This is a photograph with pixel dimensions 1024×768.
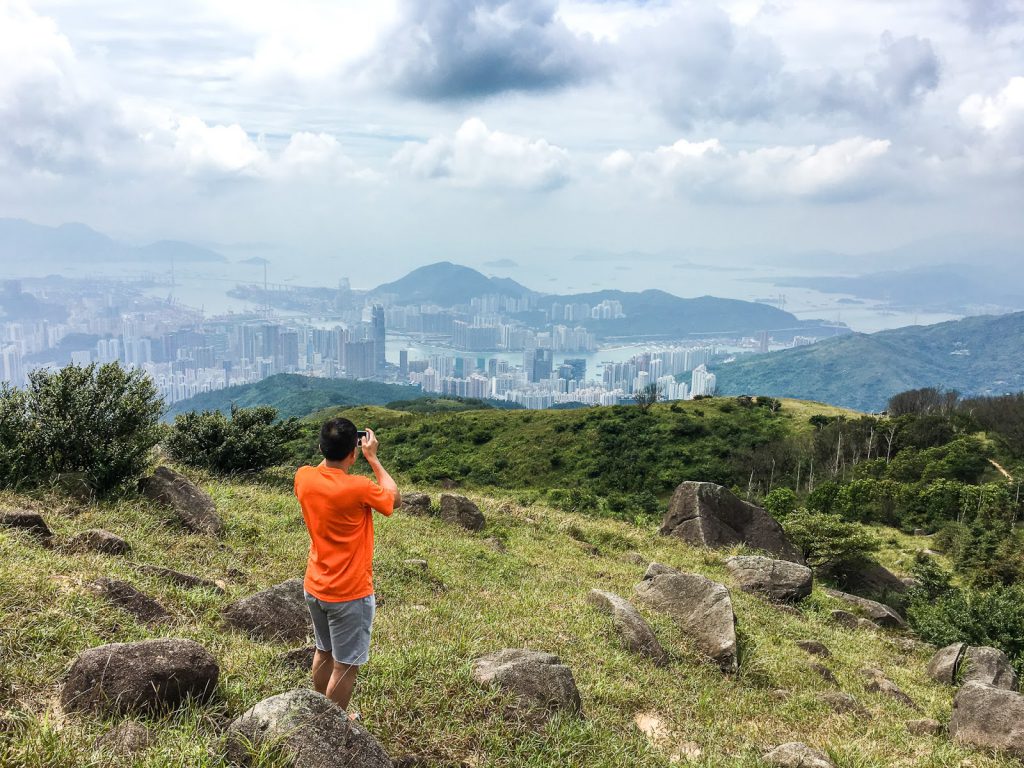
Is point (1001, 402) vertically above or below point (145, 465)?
below

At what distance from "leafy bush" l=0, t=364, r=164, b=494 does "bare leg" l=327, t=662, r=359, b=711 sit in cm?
721

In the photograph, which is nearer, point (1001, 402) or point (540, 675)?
point (540, 675)

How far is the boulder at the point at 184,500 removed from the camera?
9352 millimetres

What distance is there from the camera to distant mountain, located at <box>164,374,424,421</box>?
11981 cm

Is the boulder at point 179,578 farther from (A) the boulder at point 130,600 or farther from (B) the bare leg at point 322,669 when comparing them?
(B) the bare leg at point 322,669

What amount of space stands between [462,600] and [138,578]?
13.3ft

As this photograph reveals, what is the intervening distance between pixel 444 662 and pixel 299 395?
Result: 126393mm

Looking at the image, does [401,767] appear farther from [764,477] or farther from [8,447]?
[764,477]

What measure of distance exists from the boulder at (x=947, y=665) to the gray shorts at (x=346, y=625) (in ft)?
33.5

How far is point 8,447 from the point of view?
369 inches

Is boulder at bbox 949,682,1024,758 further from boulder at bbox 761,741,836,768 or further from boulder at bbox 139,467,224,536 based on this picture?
boulder at bbox 139,467,224,536

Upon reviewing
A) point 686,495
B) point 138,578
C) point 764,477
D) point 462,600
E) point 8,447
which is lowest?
point 764,477

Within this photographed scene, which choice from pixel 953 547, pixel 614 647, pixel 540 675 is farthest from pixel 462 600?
pixel 953 547

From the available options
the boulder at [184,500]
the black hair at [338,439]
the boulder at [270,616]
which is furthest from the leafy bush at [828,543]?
the black hair at [338,439]
